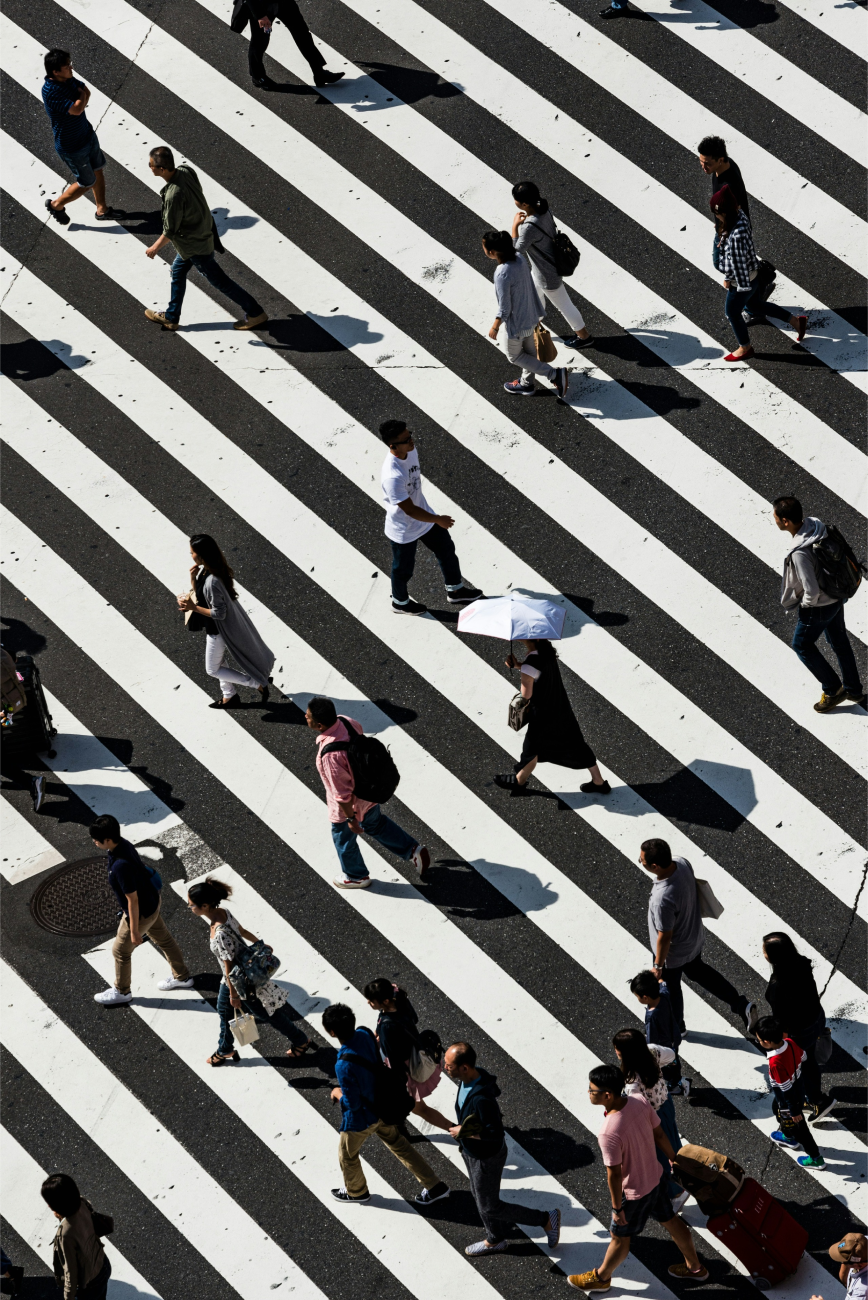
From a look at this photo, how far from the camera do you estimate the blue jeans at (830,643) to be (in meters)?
12.0

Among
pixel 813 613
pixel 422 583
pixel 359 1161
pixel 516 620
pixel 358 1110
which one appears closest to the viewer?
pixel 358 1110

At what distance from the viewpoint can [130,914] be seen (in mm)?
11023

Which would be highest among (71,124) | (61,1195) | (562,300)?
(71,124)

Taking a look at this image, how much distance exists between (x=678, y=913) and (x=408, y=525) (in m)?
3.86

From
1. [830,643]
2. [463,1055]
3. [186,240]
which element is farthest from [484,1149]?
[186,240]

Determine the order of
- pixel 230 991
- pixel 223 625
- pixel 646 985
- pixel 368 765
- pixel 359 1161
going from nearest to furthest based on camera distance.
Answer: pixel 646 985 → pixel 359 1161 → pixel 230 991 → pixel 368 765 → pixel 223 625

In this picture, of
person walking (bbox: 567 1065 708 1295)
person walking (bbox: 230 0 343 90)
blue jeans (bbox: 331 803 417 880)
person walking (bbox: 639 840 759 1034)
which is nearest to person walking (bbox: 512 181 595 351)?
person walking (bbox: 230 0 343 90)

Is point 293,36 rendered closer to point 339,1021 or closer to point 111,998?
point 111,998

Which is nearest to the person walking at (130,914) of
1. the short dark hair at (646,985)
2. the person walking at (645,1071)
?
the short dark hair at (646,985)

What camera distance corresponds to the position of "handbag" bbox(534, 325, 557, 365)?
14.0 metres

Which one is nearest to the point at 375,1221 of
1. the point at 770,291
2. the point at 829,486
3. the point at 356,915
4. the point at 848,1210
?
the point at 356,915

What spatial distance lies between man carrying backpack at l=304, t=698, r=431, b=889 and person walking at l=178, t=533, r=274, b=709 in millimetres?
1263

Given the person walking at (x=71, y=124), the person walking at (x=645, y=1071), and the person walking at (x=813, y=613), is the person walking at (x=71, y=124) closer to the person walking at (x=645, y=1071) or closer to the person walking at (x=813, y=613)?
the person walking at (x=813, y=613)

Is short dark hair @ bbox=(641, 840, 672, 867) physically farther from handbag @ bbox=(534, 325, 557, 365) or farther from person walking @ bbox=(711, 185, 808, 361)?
person walking @ bbox=(711, 185, 808, 361)
